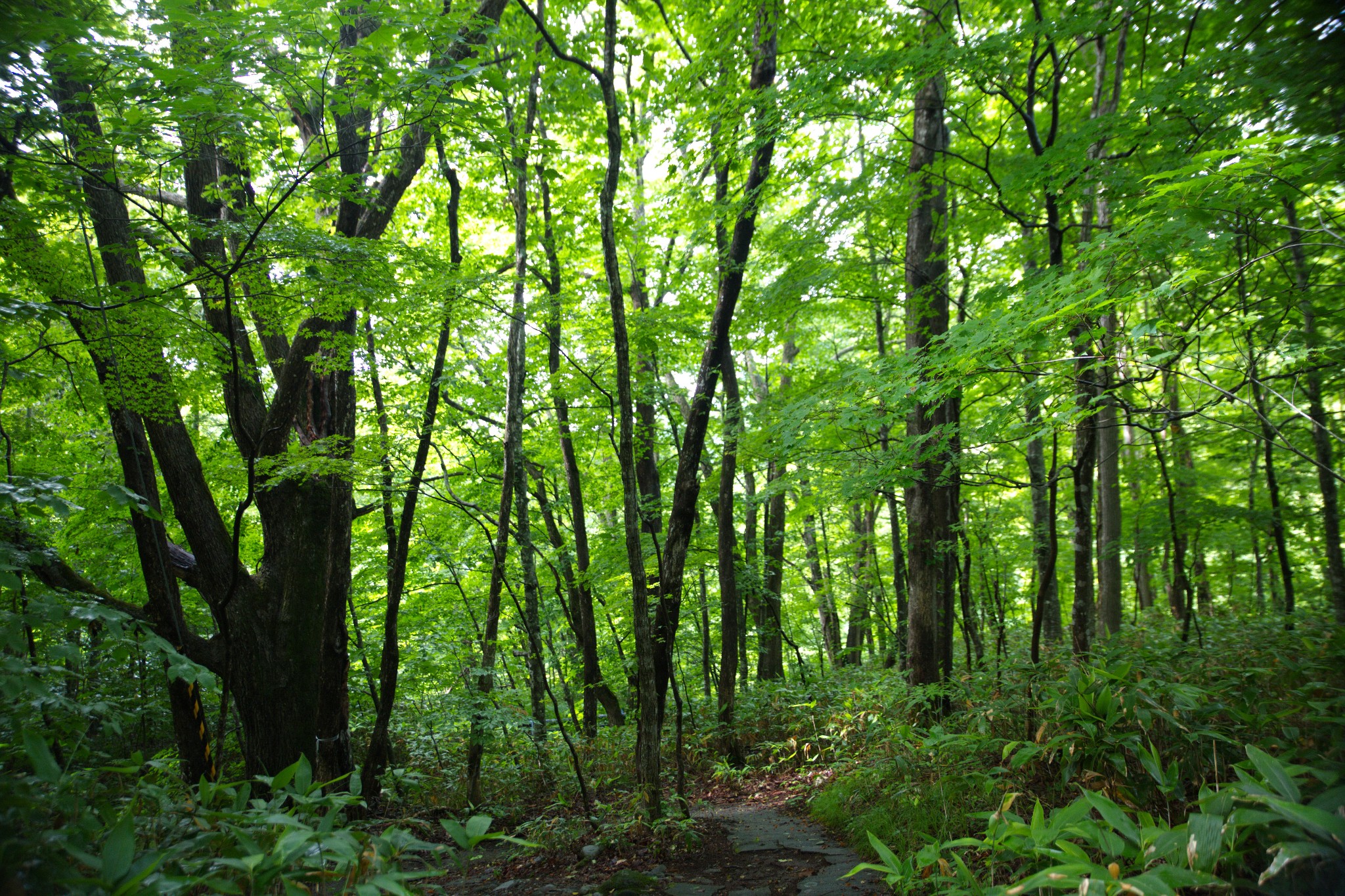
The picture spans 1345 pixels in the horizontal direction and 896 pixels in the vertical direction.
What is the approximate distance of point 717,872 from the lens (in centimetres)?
432

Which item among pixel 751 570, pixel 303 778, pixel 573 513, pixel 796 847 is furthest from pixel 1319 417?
pixel 573 513

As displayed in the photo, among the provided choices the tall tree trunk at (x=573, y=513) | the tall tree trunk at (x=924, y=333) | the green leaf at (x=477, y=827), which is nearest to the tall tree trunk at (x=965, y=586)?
the tall tree trunk at (x=924, y=333)

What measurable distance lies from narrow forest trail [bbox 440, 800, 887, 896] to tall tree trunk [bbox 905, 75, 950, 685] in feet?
7.31

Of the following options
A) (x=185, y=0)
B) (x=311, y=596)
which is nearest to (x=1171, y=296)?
(x=185, y=0)

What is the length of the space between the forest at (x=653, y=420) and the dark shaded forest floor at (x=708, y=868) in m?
0.05

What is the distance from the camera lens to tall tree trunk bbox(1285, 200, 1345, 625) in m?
3.44

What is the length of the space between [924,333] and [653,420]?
5.59m

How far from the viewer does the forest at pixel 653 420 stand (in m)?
2.26

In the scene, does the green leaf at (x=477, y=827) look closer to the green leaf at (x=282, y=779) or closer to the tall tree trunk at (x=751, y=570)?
the green leaf at (x=282, y=779)

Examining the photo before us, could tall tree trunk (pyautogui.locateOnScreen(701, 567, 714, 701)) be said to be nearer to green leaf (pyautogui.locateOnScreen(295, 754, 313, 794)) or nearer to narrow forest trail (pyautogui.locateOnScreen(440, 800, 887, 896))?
narrow forest trail (pyautogui.locateOnScreen(440, 800, 887, 896))

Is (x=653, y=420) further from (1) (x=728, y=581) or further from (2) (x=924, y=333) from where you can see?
(2) (x=924, y=333)

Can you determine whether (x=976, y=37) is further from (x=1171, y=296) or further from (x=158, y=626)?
(x=158, y=626)

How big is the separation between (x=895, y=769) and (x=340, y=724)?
571cm

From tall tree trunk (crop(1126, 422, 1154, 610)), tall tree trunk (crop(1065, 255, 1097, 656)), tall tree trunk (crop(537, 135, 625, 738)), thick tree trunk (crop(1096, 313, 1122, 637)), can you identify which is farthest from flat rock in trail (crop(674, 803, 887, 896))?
thick tree trunk (crop(1096, 313, 1122, 637))
